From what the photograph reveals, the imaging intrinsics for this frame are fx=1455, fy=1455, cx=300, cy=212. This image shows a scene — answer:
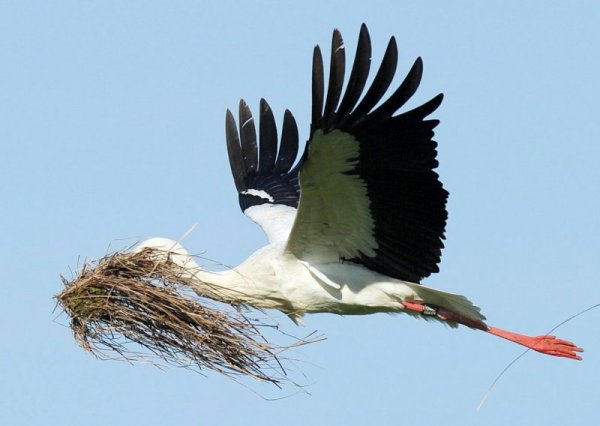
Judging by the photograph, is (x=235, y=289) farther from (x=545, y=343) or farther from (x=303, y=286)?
(x=545, y=343)

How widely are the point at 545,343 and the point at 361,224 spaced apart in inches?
71.7

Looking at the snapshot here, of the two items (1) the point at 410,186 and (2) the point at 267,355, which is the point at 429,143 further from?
(2) the point at 267,355

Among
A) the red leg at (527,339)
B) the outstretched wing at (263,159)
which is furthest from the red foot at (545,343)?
the outstretched wing at (263,159)

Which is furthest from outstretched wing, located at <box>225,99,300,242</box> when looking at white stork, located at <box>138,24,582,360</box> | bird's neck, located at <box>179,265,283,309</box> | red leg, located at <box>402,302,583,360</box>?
red leg, located at <box>402,302,583,360</box>

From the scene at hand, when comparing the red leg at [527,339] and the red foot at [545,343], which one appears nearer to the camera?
the red leg at [527,339]

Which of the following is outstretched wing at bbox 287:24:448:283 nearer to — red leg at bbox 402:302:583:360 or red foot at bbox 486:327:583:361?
red leg at bbox 402:302:583:360

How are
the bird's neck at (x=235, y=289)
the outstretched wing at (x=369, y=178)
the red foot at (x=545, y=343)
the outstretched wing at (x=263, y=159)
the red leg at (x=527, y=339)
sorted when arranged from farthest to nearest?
the outstretched wing at (x=263, y=159)
the red foot at (x=545, y=343)
the red leg at (x=527, y=339)
the bird's neck at (x=235, y=289)
the outstretched wing at (x=369, y=178)

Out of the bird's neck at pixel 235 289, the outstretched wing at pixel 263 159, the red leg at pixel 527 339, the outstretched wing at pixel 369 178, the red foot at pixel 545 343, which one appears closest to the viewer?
the outstretched wing at pixel 369 178

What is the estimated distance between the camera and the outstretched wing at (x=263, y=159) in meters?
13.1

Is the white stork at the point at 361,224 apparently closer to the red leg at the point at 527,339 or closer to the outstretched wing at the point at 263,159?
the red leg at the point at 527,339

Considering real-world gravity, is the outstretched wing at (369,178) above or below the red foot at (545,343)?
above

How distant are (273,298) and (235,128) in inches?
117

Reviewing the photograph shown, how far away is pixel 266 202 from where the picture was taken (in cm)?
1290

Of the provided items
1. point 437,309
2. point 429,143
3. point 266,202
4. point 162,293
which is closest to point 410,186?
point 429,143
